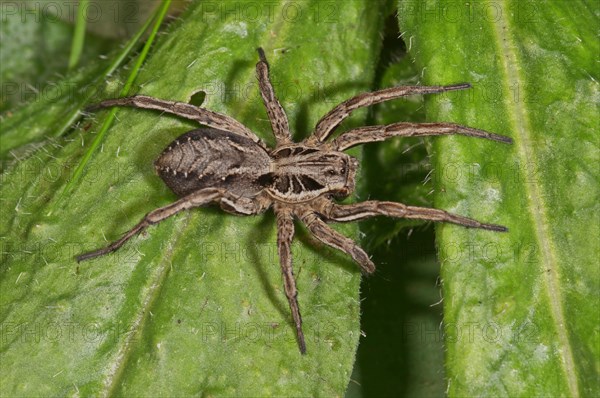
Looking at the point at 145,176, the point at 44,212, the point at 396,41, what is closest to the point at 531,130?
the point at 396,41

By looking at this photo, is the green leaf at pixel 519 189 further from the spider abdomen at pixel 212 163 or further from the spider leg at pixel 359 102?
the spider abdomen at pixel 212 163

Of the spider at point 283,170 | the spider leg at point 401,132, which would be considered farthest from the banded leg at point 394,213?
the spider leg at point 401,132

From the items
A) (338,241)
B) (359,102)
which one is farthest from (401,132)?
(338,241)

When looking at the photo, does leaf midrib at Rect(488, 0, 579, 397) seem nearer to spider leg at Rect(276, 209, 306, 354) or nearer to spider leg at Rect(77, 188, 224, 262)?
spider leg at Rect(276, 209, 306, 354)

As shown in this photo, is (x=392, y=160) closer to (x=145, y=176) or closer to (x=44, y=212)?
(x=145, y=176)

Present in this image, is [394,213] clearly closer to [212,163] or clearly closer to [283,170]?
[283,170]
